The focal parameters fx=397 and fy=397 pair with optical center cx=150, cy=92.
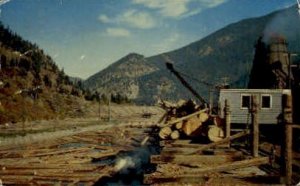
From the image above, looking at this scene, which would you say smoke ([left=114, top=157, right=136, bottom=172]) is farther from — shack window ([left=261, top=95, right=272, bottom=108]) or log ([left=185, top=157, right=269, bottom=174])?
shack window ([left=261, top=95, right=272, bottom=108])

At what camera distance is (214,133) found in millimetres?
12953

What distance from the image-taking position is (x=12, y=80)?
53.4m

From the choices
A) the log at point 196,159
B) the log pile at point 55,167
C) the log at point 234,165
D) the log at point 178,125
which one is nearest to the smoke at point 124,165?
the log pile at point 55,167

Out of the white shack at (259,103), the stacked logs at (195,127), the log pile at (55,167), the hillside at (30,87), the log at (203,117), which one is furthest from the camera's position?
the hillside at (30,87)

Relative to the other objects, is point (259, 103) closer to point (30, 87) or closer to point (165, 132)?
point (165, 132)

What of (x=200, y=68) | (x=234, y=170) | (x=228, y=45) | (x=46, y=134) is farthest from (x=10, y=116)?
(x=228, y=45)

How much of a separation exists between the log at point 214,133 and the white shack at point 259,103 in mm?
7438

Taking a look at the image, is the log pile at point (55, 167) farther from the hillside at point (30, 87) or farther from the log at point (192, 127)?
the hillside at point (30, 87)

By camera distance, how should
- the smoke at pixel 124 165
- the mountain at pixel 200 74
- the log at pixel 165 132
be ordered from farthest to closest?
the mountain at pixel 200 74
the log at pixel 165 132
the smoke at pixel 124 165

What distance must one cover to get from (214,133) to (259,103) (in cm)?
831

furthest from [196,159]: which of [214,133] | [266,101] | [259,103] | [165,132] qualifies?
[266,101]

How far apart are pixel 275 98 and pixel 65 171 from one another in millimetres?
12260

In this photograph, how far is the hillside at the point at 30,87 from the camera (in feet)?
142

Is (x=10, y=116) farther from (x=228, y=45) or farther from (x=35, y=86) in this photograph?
(x=228, y=45)
